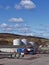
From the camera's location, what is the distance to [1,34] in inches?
4936

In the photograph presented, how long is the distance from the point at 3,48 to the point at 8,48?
1343 millimetres

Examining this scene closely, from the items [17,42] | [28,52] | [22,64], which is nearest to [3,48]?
[28,52]

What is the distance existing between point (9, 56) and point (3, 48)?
1754cm

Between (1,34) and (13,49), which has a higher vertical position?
(1,34)

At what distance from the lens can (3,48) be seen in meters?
52.7

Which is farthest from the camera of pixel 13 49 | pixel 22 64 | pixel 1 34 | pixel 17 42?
pixel 1 34

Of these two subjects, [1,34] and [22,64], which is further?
[1,34]

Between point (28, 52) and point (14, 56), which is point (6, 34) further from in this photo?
point (14, 56)

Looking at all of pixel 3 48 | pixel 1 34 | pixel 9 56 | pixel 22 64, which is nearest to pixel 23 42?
pixel 3 48

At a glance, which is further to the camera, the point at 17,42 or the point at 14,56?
the point at 17,42

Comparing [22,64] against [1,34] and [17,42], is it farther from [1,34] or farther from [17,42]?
[1,34]

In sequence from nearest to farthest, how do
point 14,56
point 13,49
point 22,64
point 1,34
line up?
point 22,64, point 14,56, point 13,49, point 1,34

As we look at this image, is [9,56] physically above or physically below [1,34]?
below

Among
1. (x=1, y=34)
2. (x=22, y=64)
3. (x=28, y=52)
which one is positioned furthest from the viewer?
(x=1, y=34)
